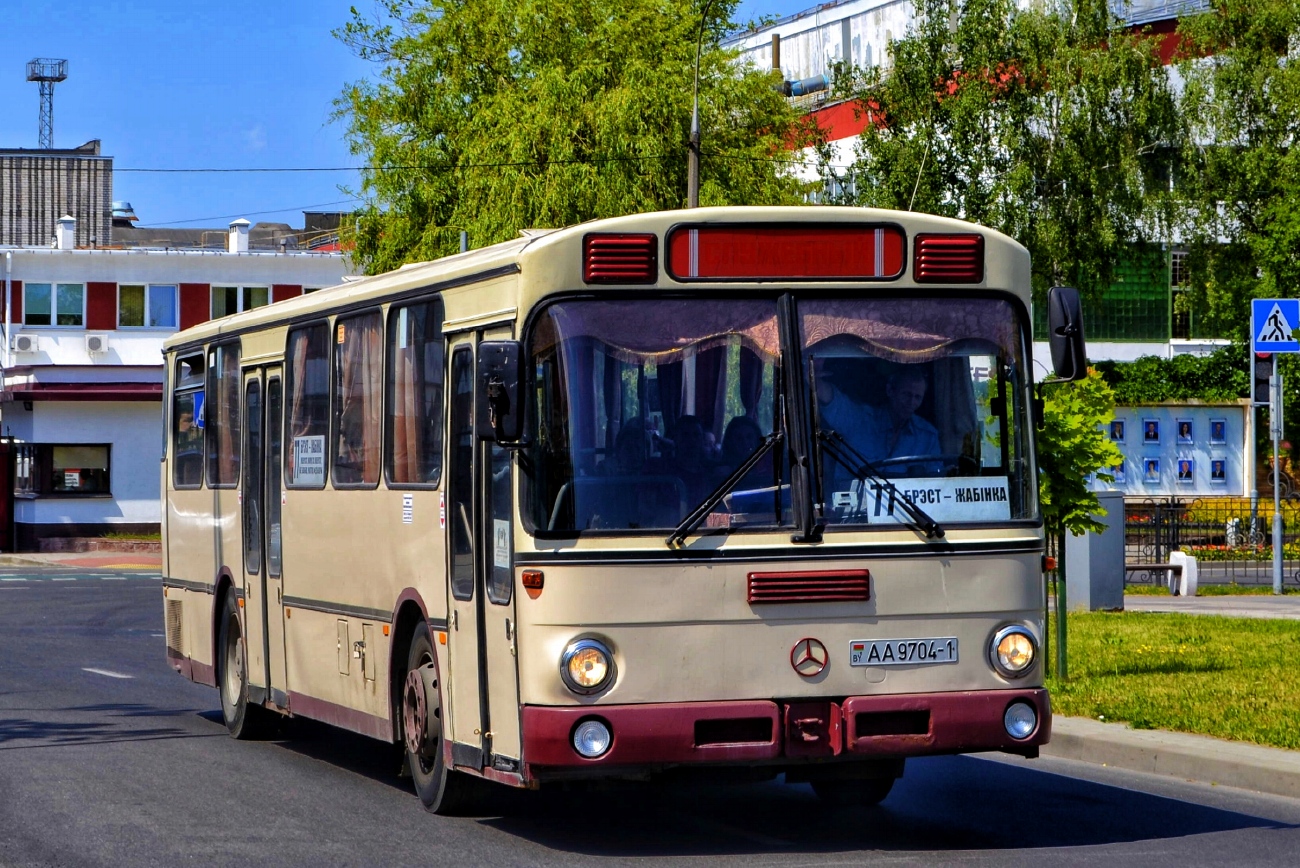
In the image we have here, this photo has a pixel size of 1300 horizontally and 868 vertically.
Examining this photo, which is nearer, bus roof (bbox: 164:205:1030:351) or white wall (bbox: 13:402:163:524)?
bus roof (bbox: 164:205:1030:351)

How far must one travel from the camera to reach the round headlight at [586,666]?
854 centimetres

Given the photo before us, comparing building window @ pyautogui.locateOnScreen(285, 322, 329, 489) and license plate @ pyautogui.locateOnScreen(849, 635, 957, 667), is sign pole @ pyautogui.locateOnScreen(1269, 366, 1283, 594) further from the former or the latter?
license plate @ pyautogui.locateOnScreen(849, 635, 957, 667)

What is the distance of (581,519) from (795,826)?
224 centimetres

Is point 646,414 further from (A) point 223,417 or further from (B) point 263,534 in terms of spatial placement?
(A) point 223,417

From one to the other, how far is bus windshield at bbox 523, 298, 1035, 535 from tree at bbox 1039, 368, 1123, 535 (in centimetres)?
648

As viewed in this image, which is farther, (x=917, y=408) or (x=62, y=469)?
(x=62, y=469)

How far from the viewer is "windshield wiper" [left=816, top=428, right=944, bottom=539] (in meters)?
8.73

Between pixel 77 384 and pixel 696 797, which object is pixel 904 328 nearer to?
pixel 696 797

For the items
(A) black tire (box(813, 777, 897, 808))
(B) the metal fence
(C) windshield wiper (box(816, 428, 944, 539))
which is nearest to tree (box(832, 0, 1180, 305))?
(B) the metal fence

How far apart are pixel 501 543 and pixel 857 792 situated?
110 inches

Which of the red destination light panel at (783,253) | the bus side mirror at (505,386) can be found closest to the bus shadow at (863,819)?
the bus side mirror at (505,386)

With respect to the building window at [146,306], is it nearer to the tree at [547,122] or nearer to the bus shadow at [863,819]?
the tree at [547,122]

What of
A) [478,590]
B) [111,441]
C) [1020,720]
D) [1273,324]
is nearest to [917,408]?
[1020,720]

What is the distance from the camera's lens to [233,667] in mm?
14078
